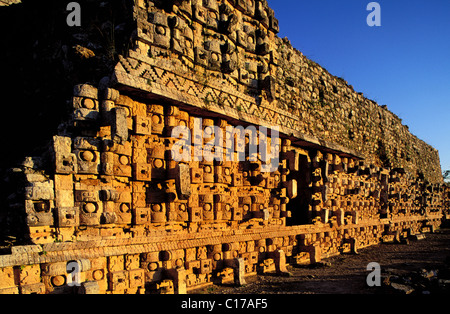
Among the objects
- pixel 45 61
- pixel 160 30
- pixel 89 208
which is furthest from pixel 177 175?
pixel 45 61

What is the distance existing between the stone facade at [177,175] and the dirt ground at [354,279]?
0.36 metres

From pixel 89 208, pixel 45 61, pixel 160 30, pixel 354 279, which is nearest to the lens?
pixel 89 208

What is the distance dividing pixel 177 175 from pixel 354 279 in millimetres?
3927

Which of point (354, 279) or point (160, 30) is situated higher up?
point (160, 30)

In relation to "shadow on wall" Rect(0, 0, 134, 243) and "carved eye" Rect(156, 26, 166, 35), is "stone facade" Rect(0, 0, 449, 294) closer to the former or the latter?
"carved eye" Rect(156, 26, 166, 35)

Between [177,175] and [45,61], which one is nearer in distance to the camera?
[177,175]

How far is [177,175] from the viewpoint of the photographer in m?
5.01

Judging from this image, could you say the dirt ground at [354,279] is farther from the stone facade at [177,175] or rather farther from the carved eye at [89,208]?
the carved eye at [89,208]

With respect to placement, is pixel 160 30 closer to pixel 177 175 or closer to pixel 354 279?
pixel 177 175

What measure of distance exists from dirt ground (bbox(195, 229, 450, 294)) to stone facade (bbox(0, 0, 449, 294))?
36cm

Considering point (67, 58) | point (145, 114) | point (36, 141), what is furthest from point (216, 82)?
point (36, 141)

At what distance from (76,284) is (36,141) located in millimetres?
2497
